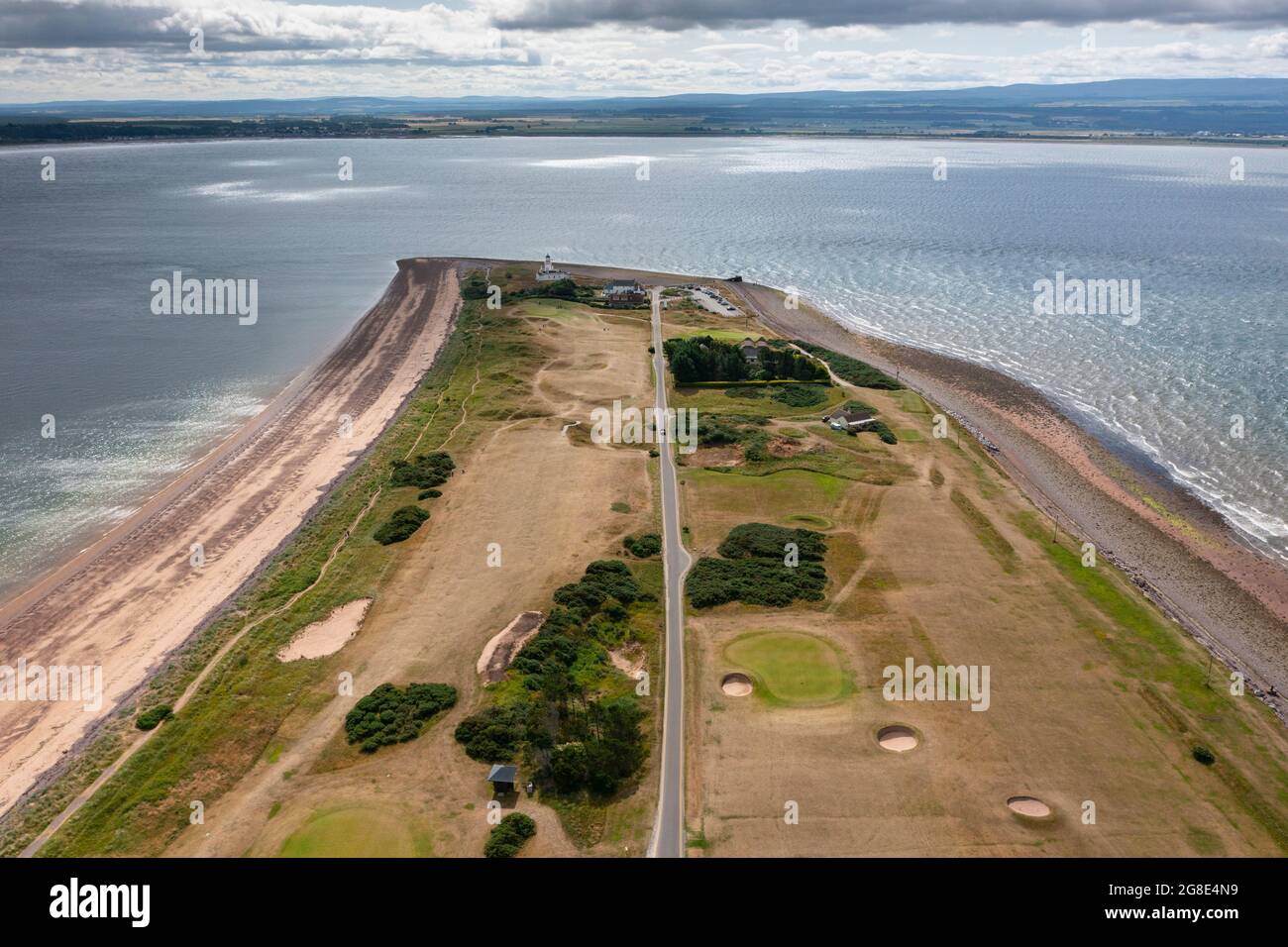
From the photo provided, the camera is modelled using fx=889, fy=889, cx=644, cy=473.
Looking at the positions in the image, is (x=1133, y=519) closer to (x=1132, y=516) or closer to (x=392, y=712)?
(x=1132, y=516)

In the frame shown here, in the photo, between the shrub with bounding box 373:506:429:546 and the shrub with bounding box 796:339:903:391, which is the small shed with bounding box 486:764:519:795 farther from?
the shrub with bounding box 796:339:903:391

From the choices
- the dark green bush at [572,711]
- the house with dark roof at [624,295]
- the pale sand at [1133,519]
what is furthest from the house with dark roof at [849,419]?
the house with dark roof at [624,295]

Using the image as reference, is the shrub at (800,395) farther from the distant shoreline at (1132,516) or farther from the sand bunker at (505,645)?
the sand bunker at (505,645)

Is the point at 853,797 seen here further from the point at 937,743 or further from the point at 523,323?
the point at 523,323

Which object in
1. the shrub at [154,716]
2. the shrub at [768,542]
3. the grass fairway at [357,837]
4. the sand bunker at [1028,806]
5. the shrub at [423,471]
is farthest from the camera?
the shrub at [423,471]

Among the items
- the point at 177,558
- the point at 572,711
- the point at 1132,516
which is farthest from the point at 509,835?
the point at 1132,516
